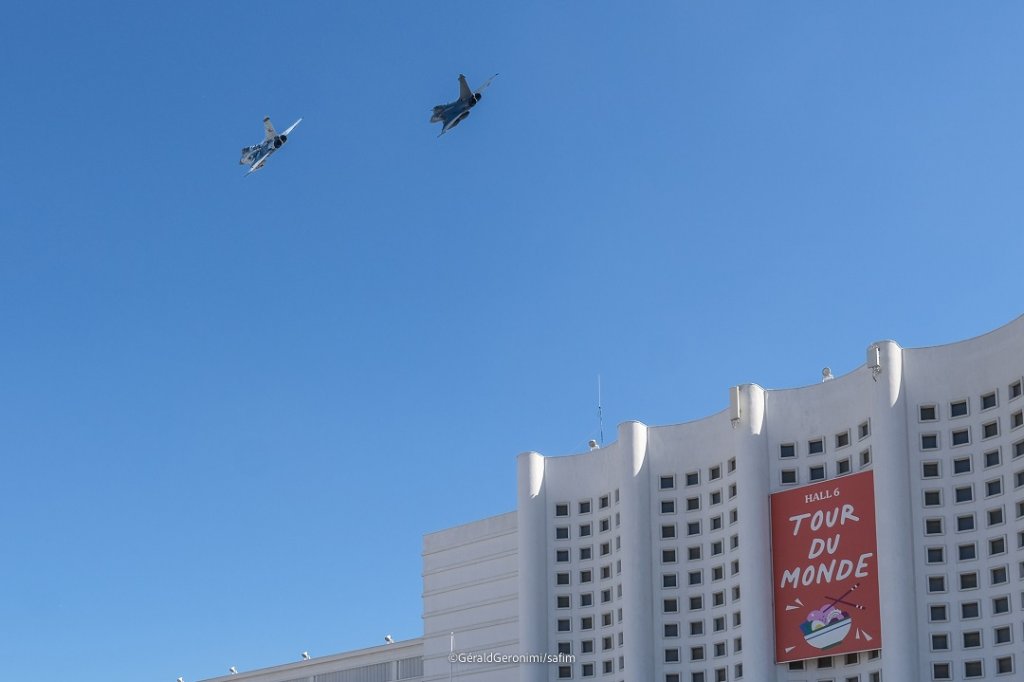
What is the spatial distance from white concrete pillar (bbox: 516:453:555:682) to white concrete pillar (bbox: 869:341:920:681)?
25.4 meters

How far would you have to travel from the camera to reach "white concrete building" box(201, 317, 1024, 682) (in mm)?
76125

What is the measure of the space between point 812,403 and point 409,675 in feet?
125

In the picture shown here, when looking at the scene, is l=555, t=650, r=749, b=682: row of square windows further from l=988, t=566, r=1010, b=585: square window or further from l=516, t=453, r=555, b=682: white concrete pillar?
l=988, t=566, r=1010, b=585: square window

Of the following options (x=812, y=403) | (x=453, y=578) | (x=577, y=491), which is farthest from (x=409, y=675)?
(x=812, y=403)

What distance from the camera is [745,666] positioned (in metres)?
82.6

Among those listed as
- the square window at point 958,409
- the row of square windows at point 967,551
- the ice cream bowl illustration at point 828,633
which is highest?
the square window at point 958,409

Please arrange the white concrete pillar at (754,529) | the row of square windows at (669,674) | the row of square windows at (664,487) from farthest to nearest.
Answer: the row of square windows at (664,487) → the row of square windows at (669,674) → the white concrete pillar at (754,529)

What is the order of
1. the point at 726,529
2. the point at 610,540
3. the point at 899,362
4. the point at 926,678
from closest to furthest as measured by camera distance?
the point at 926,678, the point at 899,362, the point at 726,529, the point at 610,540

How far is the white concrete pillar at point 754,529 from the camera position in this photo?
8219cm

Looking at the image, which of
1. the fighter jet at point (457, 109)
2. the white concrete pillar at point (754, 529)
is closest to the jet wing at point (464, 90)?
the fighter jet at point (457, 109)

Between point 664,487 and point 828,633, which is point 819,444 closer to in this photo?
point 828,633

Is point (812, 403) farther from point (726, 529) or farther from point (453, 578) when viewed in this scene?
point (453, 578)

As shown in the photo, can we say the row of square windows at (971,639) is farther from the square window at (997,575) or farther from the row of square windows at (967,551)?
the row of square windows at (967,551)

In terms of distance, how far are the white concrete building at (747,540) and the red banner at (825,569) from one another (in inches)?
31.6
